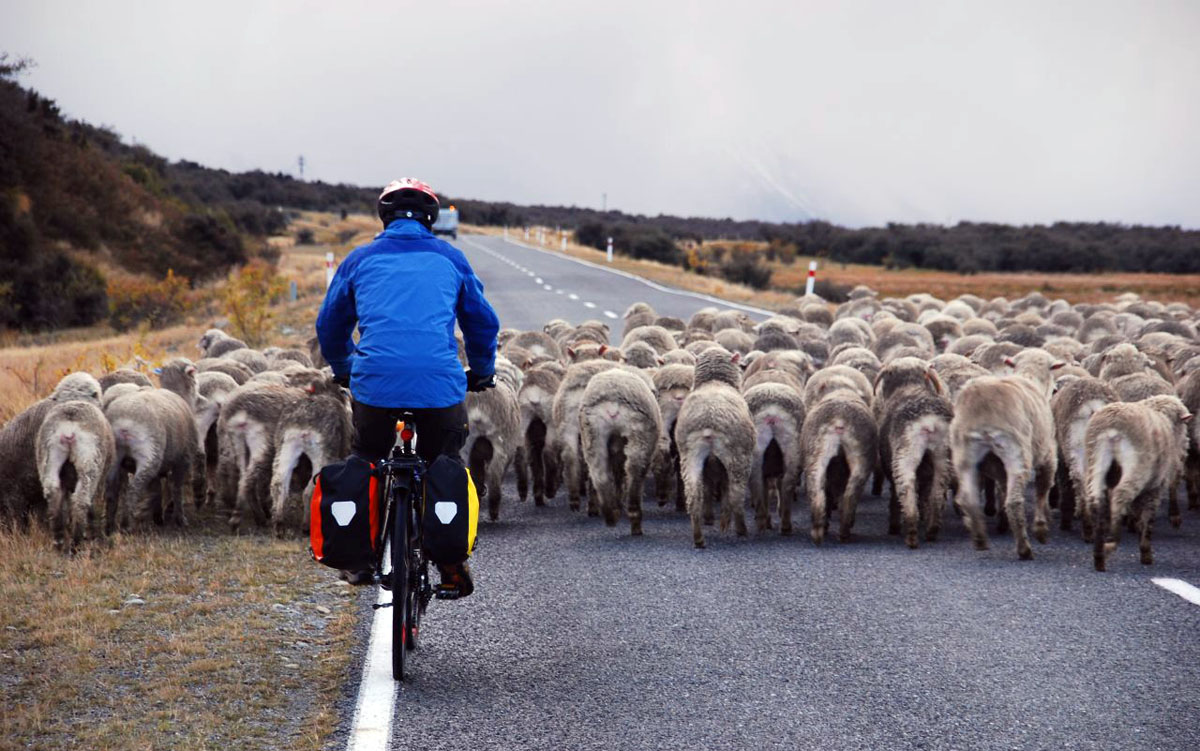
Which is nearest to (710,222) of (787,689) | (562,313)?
(562,313)

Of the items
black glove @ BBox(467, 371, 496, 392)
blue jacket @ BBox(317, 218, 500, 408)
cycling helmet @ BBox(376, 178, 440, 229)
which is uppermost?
cycling helmet @ BBox(376, 178, 440, 229)

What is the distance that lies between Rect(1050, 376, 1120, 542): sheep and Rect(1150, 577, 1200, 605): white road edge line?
4.69 feet

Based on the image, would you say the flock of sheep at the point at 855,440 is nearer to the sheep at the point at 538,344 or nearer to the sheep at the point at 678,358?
the sheep at the point at 678,358

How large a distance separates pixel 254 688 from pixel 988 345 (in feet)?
31.8

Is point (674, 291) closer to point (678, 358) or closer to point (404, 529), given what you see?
point (678, 358)

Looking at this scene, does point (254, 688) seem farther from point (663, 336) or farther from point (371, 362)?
point (663, 336)

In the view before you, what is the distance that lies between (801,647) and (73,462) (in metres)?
5.12

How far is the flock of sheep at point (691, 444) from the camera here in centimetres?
813

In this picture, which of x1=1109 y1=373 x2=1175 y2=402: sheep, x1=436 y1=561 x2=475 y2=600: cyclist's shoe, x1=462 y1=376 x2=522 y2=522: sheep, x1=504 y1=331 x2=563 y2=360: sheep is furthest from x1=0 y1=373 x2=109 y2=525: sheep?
x1=1109 y1=373 x2=1175 y2=402: sheep

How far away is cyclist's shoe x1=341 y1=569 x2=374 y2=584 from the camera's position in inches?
220

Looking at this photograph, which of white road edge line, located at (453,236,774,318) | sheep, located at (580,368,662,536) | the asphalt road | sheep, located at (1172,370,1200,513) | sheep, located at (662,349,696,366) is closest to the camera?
the asphalt road

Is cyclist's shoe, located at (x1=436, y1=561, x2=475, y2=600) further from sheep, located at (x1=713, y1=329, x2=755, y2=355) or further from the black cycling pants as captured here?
sheep, located at (x1=713, y1=329, x2=755, y2=355)

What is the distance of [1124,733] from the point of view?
16.6ft

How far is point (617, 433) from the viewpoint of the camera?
8992 mm
